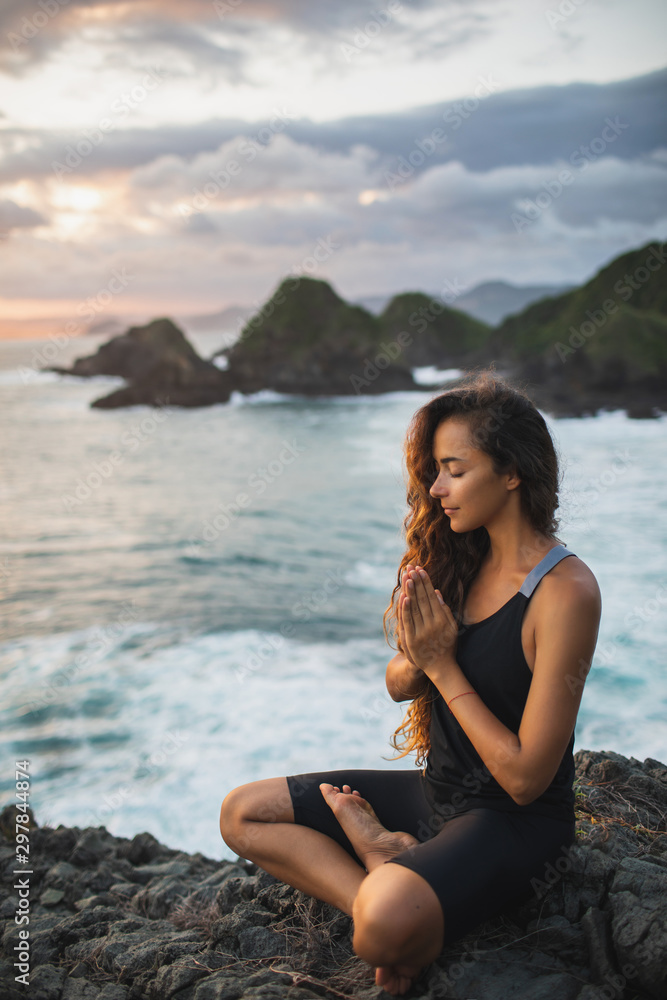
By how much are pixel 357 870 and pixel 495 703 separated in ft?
2.69

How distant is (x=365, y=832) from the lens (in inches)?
102

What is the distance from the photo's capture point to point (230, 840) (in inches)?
112

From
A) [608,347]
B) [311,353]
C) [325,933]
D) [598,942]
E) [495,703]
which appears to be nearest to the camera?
[598,942]

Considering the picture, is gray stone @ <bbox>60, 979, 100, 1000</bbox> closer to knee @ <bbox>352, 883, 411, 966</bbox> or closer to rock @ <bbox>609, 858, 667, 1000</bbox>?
knee @ <bbox>352, 883, 411, 966</bbox>

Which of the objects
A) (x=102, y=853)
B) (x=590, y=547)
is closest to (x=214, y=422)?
(x=590, y=547)

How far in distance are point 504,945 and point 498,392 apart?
197cm

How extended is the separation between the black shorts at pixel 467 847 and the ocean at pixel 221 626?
1266 mm

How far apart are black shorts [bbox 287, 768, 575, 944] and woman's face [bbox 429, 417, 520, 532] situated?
104 centimetres

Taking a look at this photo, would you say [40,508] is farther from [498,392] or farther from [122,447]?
[498,392]

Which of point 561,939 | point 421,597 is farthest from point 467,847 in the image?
point 421,597

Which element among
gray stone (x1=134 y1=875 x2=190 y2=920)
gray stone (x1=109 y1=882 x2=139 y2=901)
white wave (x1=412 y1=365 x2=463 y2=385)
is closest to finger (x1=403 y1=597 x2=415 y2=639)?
gray stone (x1=134 y1=875 x2=190 y2=920)

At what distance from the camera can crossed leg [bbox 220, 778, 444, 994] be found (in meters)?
2.11

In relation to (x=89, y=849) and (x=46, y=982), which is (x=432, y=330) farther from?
(x=46, y=982)

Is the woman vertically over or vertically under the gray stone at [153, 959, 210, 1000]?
over
